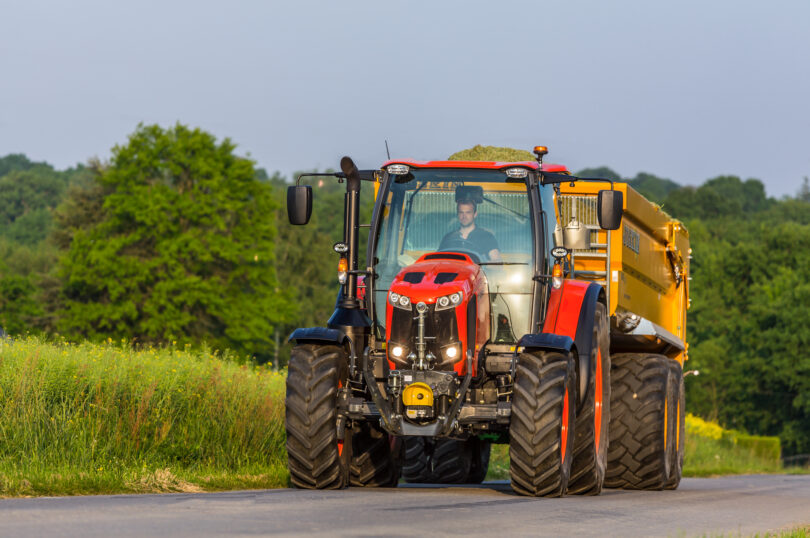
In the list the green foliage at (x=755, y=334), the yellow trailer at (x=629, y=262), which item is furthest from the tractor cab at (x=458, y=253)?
the green foliage at (x=755, y=334)

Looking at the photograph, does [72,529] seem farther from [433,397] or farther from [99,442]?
[99,442]

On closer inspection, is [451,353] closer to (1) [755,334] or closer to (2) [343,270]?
→ (2) [343,270]

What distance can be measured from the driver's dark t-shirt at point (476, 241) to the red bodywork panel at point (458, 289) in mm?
211

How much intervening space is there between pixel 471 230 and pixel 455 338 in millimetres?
1401

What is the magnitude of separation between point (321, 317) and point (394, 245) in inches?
2554

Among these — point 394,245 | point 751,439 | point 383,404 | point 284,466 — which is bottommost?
point 751,439

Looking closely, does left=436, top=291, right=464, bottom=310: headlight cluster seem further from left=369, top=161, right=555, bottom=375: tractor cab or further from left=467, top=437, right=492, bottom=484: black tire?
left=467, top=437, right=492, bottom=484: black tire

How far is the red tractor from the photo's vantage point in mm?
11109

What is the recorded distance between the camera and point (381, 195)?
1257 centimetres

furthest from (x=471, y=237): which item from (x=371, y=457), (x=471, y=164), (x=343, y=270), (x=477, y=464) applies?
(x=477, y=464)

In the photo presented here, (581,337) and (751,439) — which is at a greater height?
(581,337)

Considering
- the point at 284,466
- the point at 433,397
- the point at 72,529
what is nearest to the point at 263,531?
the point at 72,529

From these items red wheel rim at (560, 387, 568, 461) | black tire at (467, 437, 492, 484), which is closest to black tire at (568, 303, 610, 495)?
red wheel rim at (560, 387, 568, 461)

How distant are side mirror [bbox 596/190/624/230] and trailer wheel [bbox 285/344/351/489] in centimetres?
276
